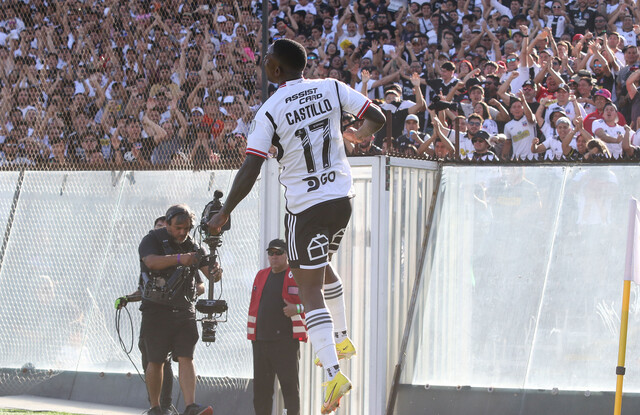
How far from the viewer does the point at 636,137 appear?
32.8ft

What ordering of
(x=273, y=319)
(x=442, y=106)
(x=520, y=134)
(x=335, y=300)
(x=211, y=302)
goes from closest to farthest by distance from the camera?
(x=335, y=300) < (x=211, y=302) < (x=273, y=319) < (x=520, y=134) < (x=442, y=106)

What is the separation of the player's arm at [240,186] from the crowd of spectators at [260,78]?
3.53 meters

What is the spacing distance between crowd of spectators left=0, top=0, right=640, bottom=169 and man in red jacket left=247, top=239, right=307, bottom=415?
4.83 feet

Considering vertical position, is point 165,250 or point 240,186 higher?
point 240,186

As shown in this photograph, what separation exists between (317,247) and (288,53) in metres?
1.09

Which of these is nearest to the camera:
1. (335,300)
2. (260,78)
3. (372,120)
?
(372,120)

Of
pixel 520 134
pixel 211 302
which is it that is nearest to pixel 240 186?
pixel 211 302

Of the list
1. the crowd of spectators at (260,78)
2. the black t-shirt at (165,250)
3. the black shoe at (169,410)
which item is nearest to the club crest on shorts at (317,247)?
the black t-shirt at (165,250)

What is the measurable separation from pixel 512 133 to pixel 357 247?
357cm

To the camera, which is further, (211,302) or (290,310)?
(290,310)

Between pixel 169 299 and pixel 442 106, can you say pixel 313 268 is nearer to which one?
pixel 169 299

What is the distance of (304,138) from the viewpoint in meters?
5.13

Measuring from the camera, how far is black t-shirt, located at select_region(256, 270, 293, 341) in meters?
7.86

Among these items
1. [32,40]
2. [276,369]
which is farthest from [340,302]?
[32,40]
